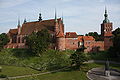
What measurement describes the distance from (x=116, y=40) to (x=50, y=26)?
3167 centimetres

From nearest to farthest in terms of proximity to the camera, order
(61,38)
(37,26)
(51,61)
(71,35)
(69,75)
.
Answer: (69,75) < (51,61) < (61,38) < (71,35) < (37,26)

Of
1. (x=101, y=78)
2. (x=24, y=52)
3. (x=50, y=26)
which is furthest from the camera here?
(x=50, y=26)

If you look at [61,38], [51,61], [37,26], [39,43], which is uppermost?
[37,26]

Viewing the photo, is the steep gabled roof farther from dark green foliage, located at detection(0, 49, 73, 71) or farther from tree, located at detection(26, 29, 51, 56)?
dark green foliage, located at detection(0, 49, 73, 71)

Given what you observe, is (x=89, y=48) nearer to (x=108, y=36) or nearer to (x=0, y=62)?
(x=108, y=36)

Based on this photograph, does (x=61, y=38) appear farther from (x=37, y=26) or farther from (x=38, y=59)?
(x=37, y=26)

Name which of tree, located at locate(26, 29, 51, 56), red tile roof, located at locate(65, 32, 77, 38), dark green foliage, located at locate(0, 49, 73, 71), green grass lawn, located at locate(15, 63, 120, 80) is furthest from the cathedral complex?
green grass lawn, located at locate(15, 63, 120, 80)

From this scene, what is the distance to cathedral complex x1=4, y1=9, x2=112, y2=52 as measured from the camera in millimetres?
79625

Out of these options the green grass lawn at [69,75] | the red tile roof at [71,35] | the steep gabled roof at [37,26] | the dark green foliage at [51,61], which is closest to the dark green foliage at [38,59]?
the dark green foliage at [51,61]

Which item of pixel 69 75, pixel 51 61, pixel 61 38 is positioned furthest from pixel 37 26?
pixel 69 75

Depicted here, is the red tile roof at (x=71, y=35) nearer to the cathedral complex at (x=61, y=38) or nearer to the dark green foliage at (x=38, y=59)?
the cathedral complex at (x=61, y=38)

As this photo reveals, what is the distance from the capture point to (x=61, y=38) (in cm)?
7769

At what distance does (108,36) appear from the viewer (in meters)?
87.8

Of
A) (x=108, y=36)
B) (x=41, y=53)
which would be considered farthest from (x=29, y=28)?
(x=108, y=36)
